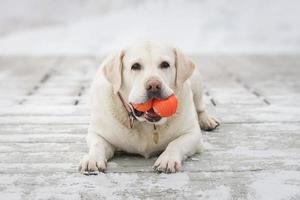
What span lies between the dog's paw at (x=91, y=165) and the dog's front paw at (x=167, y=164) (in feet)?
0.91

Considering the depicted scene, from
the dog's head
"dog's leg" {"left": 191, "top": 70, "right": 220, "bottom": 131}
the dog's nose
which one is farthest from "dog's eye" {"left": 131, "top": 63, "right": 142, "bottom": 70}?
"dog's leg" {"left": 191, "top": 70, "right": 220, "bottom": 131}

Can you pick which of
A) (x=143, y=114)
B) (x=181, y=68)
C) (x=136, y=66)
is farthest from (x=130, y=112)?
(x=181, y=68)

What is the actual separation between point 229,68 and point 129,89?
4.41 meters

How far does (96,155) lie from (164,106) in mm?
451

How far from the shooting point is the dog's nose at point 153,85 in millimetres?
3148

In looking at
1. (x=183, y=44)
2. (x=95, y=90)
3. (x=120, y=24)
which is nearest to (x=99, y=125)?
(x=95, y=90)

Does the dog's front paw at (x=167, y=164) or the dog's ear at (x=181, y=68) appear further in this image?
the dog's ear at (x=181, y=68)

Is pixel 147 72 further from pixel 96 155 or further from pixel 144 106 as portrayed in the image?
pixel 96 155

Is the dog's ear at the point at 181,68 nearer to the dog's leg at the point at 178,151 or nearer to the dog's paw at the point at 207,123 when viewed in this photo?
the dog's leg at the point at 178,151

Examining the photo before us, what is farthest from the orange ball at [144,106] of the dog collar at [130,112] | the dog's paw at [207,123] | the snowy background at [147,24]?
the snowy background at [147,24]

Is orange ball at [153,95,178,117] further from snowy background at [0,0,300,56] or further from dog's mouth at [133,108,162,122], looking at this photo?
snowy background at [0,0,300,56]

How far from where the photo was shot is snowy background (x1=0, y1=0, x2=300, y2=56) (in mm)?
11656

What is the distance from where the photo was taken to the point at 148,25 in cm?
1246

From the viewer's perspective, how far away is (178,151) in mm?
3352
